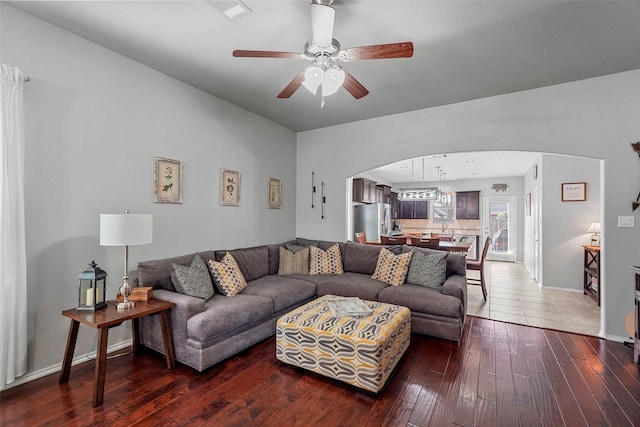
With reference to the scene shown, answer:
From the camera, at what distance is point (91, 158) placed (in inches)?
105

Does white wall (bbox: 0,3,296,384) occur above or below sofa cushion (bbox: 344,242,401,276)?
above

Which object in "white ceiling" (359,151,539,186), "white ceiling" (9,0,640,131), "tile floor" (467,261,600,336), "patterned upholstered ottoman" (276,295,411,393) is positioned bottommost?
"tile floor" (467,261,600,336)

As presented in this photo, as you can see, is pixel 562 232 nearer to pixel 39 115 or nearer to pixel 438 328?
pixel 438 328

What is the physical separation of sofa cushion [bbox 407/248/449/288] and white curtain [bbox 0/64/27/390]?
144 inches

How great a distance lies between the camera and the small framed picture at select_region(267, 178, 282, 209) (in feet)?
15.6

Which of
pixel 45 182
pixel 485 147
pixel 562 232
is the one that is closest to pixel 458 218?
pixel 562 232

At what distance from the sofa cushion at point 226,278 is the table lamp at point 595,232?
5.61 metres

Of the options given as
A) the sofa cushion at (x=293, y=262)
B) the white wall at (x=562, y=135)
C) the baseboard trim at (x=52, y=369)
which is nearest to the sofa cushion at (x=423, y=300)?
the sofa cushion at (x=293, y=262)

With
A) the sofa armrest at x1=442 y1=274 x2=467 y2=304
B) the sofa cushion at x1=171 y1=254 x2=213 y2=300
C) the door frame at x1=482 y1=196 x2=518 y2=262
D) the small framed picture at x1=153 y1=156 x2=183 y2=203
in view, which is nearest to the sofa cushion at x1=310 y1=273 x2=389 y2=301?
the sofa armrest at x1=442 y1=274 x2=467 y2=304

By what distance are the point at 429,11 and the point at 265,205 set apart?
10.7 feet

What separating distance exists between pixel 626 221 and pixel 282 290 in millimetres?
3767

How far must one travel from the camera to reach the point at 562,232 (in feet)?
17.4

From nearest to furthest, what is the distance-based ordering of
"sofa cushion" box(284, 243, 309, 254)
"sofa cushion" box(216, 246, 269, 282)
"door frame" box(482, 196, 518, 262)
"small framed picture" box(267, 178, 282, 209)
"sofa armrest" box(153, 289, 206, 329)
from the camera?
"sofa armrest" box(153, 289, 206, 329) → "sofa cushion" box(216, 246, 269, 282) → "sofa cushion" box(284, 243, 309, 254) → "small framed picture" box(267, 178, 282, 209) → "door frame" box(482, 196, 518, 262)

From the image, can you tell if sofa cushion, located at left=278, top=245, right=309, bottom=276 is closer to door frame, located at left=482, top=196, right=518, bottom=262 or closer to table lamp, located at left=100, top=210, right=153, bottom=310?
table lamp, located at left=100, top=210, right=153, bottom=310
